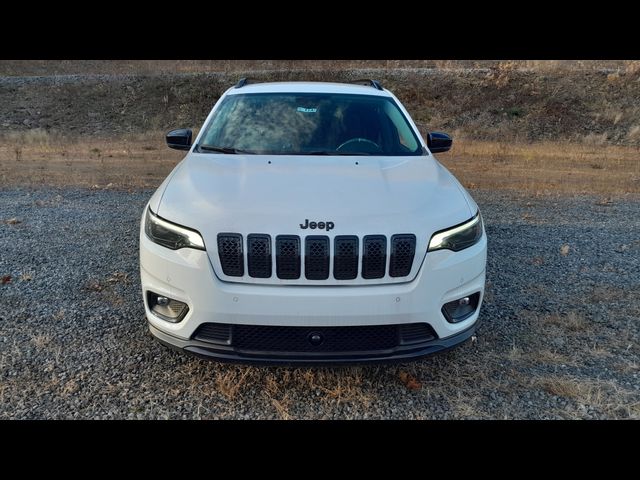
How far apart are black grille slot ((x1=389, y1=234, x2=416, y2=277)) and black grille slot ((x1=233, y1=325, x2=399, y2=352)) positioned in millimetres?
302

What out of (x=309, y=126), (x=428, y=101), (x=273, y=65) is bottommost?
(x=273, y=65)

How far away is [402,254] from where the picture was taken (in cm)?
251

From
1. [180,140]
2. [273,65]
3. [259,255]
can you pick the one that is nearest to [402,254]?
[259,255]

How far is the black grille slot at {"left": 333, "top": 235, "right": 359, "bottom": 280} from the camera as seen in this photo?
2459mm

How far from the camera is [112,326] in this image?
11.8ft

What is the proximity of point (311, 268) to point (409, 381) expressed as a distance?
3.63 feet

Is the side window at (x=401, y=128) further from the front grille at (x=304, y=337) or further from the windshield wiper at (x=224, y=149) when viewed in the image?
the front grille at (x=304, y=337)

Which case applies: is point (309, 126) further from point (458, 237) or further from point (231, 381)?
point (231, 381)

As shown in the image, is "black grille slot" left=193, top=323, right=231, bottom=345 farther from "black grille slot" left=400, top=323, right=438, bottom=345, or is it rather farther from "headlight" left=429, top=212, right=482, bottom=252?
"headlight" left=429, top=212, right=482, bottom=252

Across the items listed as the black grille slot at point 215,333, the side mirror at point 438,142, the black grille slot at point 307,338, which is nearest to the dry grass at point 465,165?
the side mirror at point 438,142

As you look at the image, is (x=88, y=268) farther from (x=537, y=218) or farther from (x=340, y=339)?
(x=537, y=218)

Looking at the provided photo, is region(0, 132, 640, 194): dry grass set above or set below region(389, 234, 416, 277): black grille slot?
below

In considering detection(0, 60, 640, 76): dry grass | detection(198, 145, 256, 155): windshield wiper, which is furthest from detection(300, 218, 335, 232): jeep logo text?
detection(0, 60, 640, 76): dry grass

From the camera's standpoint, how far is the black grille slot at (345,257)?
2.46m
